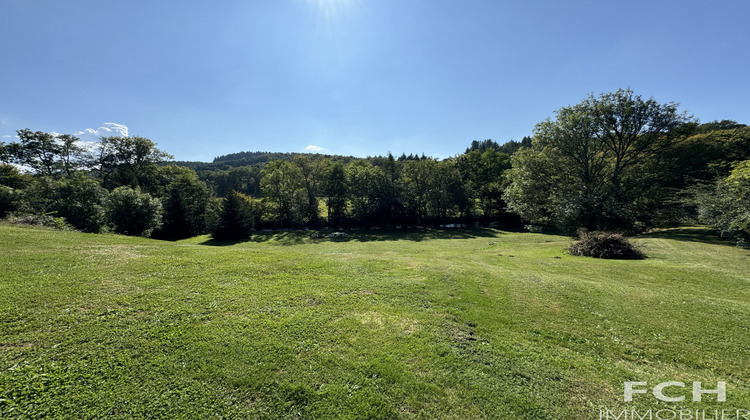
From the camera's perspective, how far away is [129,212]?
2880cm

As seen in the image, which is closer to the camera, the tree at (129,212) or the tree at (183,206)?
the tree at (129,212)

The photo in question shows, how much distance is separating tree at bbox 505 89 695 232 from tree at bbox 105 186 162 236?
141 feet

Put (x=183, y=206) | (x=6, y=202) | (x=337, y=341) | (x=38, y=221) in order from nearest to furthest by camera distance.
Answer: (x=337, y=341) → (x=38, y=221) → (x=6, y=202) → (x=183, y=206)

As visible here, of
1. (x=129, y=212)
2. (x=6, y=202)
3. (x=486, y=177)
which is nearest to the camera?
(x=6, y=202)

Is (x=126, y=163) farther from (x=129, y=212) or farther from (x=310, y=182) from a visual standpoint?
(x=310, y=182)

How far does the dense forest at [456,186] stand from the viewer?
23125 millimetres

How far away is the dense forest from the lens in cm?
2312

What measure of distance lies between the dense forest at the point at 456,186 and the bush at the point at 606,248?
5.12 metres

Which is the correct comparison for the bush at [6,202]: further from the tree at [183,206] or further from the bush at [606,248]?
the bush at [606,248]

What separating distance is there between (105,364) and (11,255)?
10269mm

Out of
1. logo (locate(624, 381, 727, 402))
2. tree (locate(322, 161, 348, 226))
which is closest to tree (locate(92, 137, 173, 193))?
tree (locate(322, 161, 348, 226))

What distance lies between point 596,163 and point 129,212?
52.0 metres

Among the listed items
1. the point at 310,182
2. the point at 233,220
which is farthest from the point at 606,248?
the point at 310,182

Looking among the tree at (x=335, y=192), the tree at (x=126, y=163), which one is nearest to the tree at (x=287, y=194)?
the tree at (x=335, y=192)
